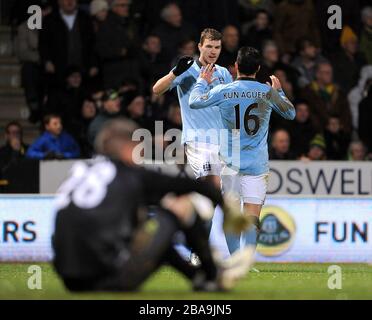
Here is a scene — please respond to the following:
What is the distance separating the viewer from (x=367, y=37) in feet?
68.8

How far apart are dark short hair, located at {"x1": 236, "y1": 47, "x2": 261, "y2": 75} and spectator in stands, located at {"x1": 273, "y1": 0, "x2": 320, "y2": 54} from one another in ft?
25.3

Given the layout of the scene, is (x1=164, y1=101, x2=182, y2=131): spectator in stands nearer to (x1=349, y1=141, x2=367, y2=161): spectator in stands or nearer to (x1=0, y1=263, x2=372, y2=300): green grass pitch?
(x1=349, y1=141, x2=367, y2=161): spectator in stands

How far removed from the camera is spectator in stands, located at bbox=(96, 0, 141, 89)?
64.2ft

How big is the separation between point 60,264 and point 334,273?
5.51 m

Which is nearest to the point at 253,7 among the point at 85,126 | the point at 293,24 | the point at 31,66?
the point at 293,24

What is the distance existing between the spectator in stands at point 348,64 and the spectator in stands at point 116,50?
122 inches

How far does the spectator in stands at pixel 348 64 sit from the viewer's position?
20.5 m

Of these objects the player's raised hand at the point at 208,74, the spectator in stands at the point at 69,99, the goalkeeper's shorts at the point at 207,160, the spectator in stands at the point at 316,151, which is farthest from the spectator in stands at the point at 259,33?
the player's raised hand at the point at 208,74

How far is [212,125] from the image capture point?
1398 centimetres

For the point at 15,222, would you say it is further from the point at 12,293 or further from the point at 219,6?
the point at 219,6

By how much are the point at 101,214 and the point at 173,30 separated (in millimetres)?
11289

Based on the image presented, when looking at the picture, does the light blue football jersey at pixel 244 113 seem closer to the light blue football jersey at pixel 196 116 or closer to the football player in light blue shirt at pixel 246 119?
the football player in light blue shirt at pixel 246 119

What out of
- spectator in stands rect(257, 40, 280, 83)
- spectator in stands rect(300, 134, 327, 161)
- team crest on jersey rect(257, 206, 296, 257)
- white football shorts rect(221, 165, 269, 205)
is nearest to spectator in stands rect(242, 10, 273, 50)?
spectator in stands rect(257, 40, 280, 83)

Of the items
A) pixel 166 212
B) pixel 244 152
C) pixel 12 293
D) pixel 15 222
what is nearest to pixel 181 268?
pixel 166 212
